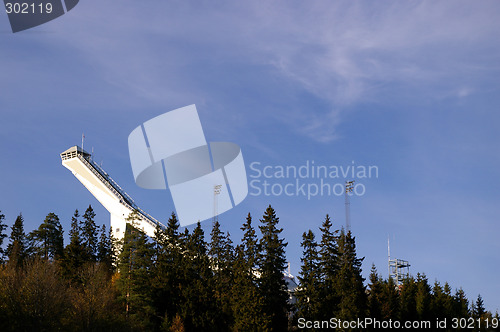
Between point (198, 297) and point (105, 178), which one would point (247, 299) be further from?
point (105, 178)

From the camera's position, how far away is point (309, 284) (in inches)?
2344

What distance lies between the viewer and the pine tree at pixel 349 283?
5697 cm

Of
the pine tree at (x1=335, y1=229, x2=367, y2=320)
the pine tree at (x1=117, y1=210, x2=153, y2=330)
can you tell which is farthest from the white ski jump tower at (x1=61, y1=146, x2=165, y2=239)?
the pine tree at (x1=335, y1=229, x2=367, y2=320)

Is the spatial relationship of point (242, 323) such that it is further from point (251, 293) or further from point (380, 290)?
point (380, 290)

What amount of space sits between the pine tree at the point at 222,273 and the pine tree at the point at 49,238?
76.5ft

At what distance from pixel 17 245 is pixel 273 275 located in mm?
38423

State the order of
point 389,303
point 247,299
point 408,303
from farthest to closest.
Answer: point 408,303 → point 389,303 → point 247,299

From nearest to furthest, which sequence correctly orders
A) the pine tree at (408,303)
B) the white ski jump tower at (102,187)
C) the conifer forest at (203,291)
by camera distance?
the conifer forest at (203,291)
the pine tree at (408,303)
the white ski jump tower at (102,187)

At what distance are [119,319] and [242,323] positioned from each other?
11.2 m

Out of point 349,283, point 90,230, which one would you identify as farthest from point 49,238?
point 349,283

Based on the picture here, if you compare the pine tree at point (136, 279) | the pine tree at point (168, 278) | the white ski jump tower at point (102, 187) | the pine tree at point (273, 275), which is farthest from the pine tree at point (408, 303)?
the white ski jump tower at point (102, 187)

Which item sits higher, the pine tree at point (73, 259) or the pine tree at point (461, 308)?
the pine tree at point (73, 259)

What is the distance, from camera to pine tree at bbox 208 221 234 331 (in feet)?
188

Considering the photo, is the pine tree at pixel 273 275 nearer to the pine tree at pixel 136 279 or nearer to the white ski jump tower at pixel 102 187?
the pine tree at pixel 136 279
